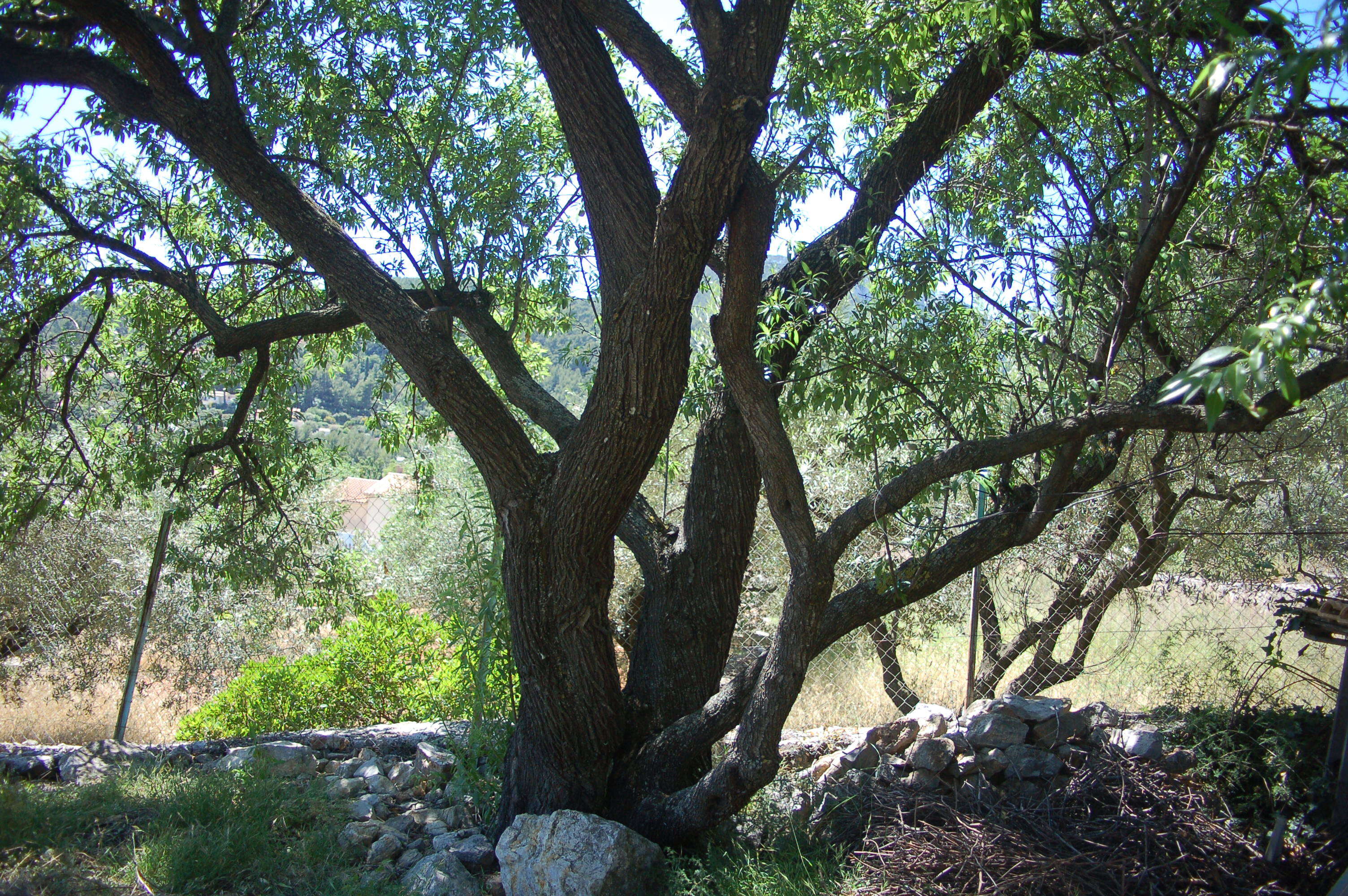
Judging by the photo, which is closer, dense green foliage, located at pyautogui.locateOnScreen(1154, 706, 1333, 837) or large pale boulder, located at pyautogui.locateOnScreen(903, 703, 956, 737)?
dense green foliage, located at pyautogui.locateOnScreen(1154, 706, 1333, 837)

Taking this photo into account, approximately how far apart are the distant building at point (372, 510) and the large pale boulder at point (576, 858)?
7975 mm

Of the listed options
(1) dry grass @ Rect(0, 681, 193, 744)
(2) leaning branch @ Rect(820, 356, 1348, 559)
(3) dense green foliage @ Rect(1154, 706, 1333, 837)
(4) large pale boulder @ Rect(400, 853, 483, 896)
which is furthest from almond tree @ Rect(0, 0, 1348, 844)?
(1) dry grass @ Rect(0, 681, 193, 744)

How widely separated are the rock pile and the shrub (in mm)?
2902

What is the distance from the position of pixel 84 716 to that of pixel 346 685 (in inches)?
133

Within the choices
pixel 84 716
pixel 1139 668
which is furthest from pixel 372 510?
pixel 1139 668

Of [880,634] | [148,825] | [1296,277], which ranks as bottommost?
[148,825]

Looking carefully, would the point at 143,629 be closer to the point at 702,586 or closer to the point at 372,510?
the point at 702,586

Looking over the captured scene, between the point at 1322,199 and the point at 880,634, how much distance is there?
4130 millimetres

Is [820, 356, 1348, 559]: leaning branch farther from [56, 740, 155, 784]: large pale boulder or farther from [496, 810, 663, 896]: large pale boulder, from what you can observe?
[56, 740, 155, 784]: large pale boulder

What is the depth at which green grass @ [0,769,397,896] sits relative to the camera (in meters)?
3.30

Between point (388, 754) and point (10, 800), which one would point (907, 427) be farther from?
point (10, 800)

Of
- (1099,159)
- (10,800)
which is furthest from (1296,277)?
(10,800)

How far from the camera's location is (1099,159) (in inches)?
141

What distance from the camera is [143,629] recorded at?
219 inches
